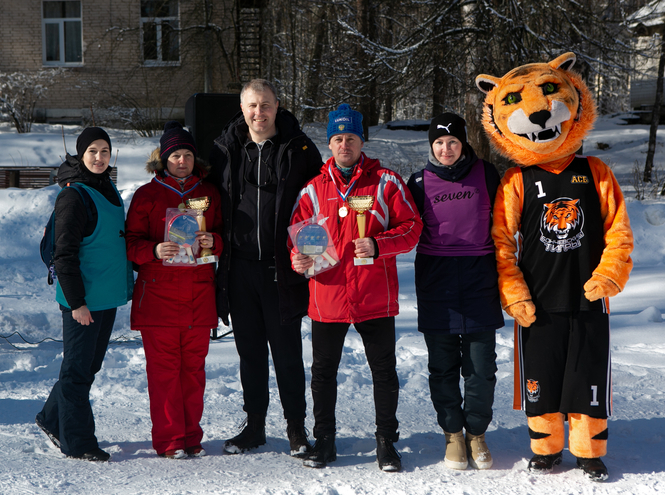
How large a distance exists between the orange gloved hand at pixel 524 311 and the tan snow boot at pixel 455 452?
28.4 inches

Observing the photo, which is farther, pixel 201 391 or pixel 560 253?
pixel 201 391

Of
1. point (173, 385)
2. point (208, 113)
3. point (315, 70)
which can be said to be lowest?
point (173, 385)

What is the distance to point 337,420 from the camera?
12.7 feet

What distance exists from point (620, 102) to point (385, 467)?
120ft

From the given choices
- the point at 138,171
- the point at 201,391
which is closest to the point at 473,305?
the point at 201,391

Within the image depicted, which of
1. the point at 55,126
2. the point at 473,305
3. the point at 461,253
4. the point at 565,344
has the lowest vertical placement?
the point at 565,344

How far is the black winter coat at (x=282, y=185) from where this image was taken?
3.30 meters

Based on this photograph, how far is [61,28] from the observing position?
59.7 ft

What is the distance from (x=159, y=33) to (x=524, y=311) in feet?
57.8

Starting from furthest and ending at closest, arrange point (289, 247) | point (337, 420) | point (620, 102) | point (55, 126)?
point (620, 102) < point (55, 126) < point (337, 420) < point (289, 247)

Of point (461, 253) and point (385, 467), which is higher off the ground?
point (461, 253)

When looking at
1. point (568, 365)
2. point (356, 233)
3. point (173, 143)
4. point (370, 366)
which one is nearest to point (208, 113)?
point (173, 143)

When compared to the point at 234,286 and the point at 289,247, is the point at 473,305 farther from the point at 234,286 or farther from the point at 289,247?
the point at 234,286

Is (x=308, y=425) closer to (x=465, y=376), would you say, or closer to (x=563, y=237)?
(x=465, y=376)
